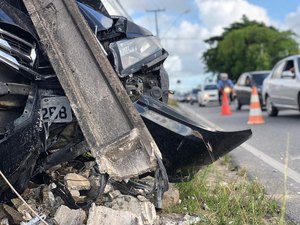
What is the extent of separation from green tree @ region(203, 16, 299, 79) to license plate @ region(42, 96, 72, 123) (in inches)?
2290

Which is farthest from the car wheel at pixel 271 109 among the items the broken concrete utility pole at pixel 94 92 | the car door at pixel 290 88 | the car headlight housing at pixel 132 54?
the broken concrete utility pole at pixel 94 92

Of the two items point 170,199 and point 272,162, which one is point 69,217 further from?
point 272,162

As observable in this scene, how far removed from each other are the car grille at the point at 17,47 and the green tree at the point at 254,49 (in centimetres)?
5824

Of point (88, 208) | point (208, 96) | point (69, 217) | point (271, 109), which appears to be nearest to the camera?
point (69, 217)

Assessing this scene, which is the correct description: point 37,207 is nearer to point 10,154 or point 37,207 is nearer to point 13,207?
point 13,207

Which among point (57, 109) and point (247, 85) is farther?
point (247, 85)

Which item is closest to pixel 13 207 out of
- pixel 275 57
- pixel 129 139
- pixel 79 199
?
pixel 79 199

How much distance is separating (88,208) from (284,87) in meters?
10.3

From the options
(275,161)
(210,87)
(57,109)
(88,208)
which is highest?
(57,109)

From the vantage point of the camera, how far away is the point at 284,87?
515 inches

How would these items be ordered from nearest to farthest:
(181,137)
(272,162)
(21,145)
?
1. (21,145)
2. (181,137)
3. (272,162)

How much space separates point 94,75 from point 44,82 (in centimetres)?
34

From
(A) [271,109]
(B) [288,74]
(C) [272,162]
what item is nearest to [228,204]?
(C) [272,162]

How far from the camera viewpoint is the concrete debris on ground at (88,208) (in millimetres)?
3328
